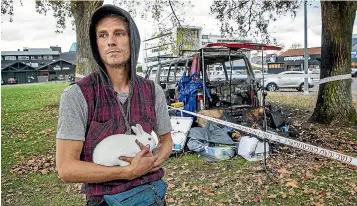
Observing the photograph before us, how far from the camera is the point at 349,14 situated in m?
8.33

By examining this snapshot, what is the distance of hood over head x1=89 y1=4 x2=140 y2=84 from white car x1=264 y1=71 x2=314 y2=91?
20.9m

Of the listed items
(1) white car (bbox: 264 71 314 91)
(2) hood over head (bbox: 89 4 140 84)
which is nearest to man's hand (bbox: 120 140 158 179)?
(2) hood over head (bbox: 89 4 140 84)

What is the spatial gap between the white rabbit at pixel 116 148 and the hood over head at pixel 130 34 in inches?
12.6

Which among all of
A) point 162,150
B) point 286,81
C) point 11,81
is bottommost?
point 162,150

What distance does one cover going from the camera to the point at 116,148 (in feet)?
4.98

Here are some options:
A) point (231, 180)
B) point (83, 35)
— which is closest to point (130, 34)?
point (231, 180)

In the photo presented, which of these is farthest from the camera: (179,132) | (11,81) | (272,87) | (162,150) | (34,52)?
(34,52)

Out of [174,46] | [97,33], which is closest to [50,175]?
[97,33]

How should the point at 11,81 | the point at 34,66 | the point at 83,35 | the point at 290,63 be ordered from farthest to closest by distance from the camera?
the point at 34,66, the point at 11,81, the point at 290,63, the point at 83,35

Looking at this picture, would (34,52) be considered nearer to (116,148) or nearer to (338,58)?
(338,58)

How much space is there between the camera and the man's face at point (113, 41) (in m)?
1.66

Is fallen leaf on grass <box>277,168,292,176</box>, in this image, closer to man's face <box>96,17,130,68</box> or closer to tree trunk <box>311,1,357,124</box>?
tree trunk <box>311,1,357,124</box>

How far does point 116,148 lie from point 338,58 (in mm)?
8294

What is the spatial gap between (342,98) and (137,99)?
26.3ft
